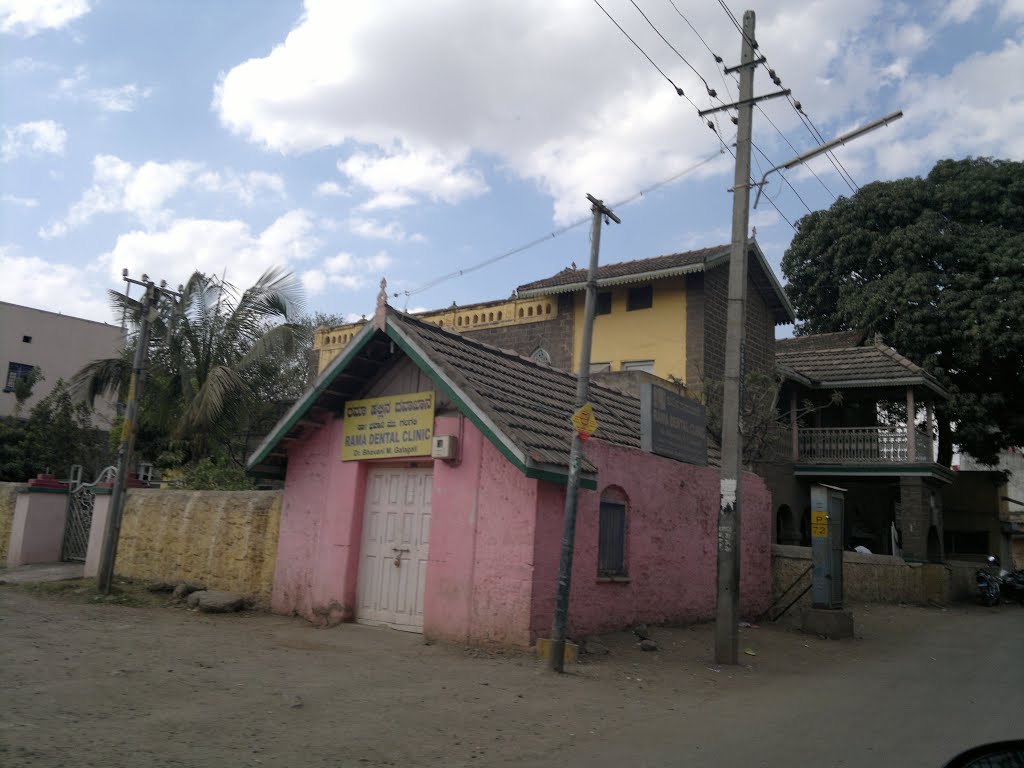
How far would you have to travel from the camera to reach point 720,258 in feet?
71.7

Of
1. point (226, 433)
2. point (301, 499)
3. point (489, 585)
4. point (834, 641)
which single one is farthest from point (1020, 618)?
point (226, 433)

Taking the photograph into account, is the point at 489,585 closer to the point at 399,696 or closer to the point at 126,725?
the point at 399,696

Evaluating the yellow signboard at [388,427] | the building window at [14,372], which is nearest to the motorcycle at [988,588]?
the yellow signboard at [388,427]

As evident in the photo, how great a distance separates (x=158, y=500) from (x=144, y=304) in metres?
3.69

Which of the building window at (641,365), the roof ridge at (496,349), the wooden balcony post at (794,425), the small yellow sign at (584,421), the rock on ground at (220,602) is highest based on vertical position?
the building window at (641,365)

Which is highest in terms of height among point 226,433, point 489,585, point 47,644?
point 226,433

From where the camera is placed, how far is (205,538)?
1414 centimetres

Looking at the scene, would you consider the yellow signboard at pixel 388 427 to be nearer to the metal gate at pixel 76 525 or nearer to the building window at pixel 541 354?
the metal gate at pixel 76 525

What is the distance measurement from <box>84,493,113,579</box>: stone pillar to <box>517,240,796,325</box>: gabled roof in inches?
468

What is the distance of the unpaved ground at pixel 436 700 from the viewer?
604cm

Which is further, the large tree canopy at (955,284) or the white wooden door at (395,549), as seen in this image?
the large tree canopy at (955,284)

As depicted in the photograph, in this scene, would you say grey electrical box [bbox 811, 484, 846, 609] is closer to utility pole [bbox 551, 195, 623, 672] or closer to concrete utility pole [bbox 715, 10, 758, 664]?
concrete utility pole [bbox 715, 10, 758, 664]

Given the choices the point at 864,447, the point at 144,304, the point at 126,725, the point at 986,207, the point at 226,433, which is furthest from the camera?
the point at 986,207

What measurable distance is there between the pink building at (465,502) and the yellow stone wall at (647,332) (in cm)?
844
